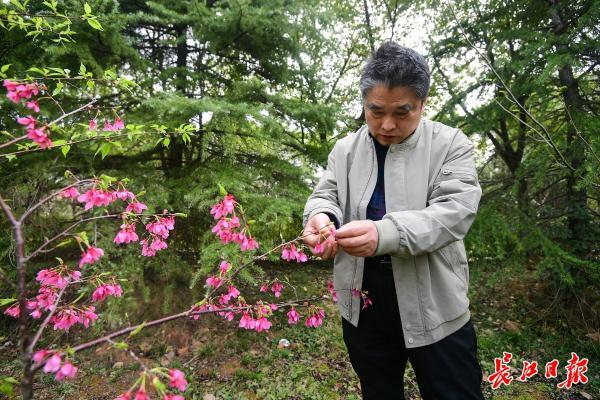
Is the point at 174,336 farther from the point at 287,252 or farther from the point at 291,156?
the point at 287,252

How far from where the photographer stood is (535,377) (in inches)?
139

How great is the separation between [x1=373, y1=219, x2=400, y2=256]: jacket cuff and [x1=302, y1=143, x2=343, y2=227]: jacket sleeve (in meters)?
0.34

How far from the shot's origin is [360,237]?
4.22ft

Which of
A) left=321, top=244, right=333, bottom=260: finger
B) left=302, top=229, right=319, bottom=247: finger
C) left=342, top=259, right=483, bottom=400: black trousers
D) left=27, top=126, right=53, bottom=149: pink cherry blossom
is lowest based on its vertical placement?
left=342, top=259, right=483, bottom=400: black trousers

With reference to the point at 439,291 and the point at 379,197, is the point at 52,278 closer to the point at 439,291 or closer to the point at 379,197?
the point at 379,197

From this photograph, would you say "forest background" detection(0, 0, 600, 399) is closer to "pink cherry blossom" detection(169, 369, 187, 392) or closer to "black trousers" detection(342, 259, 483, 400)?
"black trousers" detection(342, 259, 483, 400)

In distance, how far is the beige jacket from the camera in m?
1.35

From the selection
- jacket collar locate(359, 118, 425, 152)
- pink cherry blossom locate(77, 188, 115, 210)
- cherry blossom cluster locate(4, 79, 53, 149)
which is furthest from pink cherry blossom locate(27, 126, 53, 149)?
Answer: jacket collar locate(359, 118, 425, 152)

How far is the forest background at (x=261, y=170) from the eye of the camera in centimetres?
313

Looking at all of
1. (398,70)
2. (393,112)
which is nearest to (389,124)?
(393,112)

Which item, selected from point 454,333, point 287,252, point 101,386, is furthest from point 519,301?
point 101,386

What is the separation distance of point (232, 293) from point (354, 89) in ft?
23.6

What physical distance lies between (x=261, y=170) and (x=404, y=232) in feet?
9.20

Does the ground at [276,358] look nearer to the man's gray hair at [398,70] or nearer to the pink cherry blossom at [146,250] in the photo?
the pink cherry blossom at [146,250]
